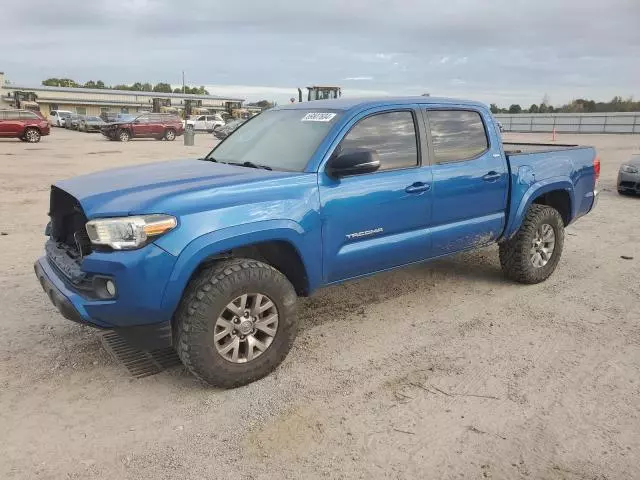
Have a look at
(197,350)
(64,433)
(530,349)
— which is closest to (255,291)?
(197,350)

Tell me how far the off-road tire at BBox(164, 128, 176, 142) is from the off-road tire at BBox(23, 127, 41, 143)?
23.0ft

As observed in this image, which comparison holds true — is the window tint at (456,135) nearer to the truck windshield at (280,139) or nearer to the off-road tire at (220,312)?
the truck windshield at (280,139)

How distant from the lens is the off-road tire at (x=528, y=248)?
529 centimetres

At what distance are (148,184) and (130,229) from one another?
566mm

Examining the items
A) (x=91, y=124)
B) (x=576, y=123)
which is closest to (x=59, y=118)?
(x=91, y=124)

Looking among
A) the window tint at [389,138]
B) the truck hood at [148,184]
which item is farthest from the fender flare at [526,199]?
the truck hood at [148,184]

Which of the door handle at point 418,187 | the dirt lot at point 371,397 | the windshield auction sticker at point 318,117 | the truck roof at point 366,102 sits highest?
the truck roof at point 366,102

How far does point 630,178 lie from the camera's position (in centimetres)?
1098

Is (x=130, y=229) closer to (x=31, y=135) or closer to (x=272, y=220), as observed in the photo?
(x=272, y=220)

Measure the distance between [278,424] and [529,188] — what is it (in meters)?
3.42

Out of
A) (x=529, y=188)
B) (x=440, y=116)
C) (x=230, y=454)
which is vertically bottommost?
(x=230, y=454)

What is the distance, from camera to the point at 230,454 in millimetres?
2830

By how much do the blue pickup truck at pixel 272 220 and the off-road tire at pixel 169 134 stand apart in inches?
1114

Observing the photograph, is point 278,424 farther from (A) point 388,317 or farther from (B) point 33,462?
(A) point 388,317
